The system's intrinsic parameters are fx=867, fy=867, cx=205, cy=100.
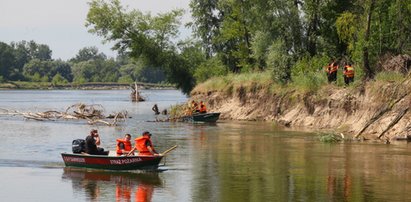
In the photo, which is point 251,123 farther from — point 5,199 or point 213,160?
point 5,199

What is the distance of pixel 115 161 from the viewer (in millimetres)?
33469

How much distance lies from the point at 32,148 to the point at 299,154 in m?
13.8

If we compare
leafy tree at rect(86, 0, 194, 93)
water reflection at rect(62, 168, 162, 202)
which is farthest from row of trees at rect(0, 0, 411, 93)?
water reflection at rect(62, 168, 162, 202)

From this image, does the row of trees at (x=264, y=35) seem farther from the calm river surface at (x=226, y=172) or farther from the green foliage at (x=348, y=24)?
the calm river surface at (x=226, y=172)

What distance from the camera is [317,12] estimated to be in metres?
65.2

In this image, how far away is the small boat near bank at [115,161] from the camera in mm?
33047

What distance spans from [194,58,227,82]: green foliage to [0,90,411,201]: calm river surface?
114 ft

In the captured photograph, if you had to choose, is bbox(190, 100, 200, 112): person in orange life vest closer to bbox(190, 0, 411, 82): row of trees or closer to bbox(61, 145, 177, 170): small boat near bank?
bbox(190, 0, 411, 82): row of trees

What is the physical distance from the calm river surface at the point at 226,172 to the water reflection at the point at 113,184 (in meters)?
0.03

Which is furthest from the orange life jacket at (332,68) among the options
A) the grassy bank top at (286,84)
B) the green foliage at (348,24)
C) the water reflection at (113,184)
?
the water reflection at (113,184)

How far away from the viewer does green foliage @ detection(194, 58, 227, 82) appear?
3403 inches

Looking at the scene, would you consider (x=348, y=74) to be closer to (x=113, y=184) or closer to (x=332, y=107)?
(x=332, y=107)

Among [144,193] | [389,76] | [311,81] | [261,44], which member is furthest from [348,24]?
[144,193]

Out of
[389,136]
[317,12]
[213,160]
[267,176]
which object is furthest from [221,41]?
[267,176]
